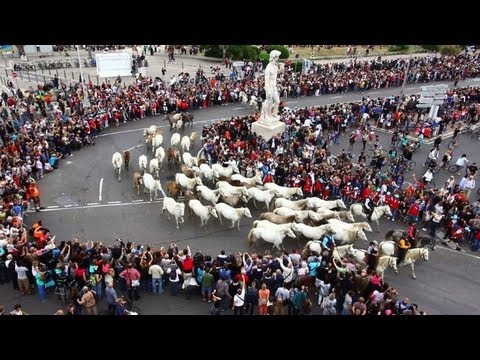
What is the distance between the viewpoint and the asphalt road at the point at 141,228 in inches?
596

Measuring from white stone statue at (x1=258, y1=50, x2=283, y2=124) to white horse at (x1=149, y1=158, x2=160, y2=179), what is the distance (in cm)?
788

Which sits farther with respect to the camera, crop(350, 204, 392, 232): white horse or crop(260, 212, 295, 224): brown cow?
crop(350, 204, 392, 232): white horse

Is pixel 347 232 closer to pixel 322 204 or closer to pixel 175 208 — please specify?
pixel 322 204

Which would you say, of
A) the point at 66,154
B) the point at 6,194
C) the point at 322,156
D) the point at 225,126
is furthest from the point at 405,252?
the point at 66,154

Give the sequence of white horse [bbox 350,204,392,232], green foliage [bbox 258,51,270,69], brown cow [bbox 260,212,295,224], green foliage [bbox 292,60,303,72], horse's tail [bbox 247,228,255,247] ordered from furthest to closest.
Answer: green foliage [bbox 258,51,270,69] → green foliage [bbox 292,60,303,72] → white horse [bbox 350,204,392,232] → brown cow [bbox 260,212,295,224] → horse's tail [bbox 247,228,255,247]

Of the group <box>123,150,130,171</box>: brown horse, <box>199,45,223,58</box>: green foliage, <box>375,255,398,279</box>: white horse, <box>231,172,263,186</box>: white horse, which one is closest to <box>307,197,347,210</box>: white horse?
<box>231,172,263,186</box>: white horse

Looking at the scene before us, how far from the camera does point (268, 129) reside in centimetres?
2723

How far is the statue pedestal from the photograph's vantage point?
89.6 ft

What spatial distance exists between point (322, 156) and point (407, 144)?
21.8 ft

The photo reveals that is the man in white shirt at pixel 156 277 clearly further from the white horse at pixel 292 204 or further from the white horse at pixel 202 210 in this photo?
the white horse at pixel 292 204

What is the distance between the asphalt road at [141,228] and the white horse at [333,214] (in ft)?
4.63

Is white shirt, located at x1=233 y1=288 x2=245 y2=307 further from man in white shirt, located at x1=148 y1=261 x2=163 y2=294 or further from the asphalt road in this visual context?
man in white shirt, located at x1=148 y1=261 x2=163 y2=294

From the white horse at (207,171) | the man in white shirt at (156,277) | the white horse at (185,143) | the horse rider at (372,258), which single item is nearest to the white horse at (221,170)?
the white horse at (207,171)
